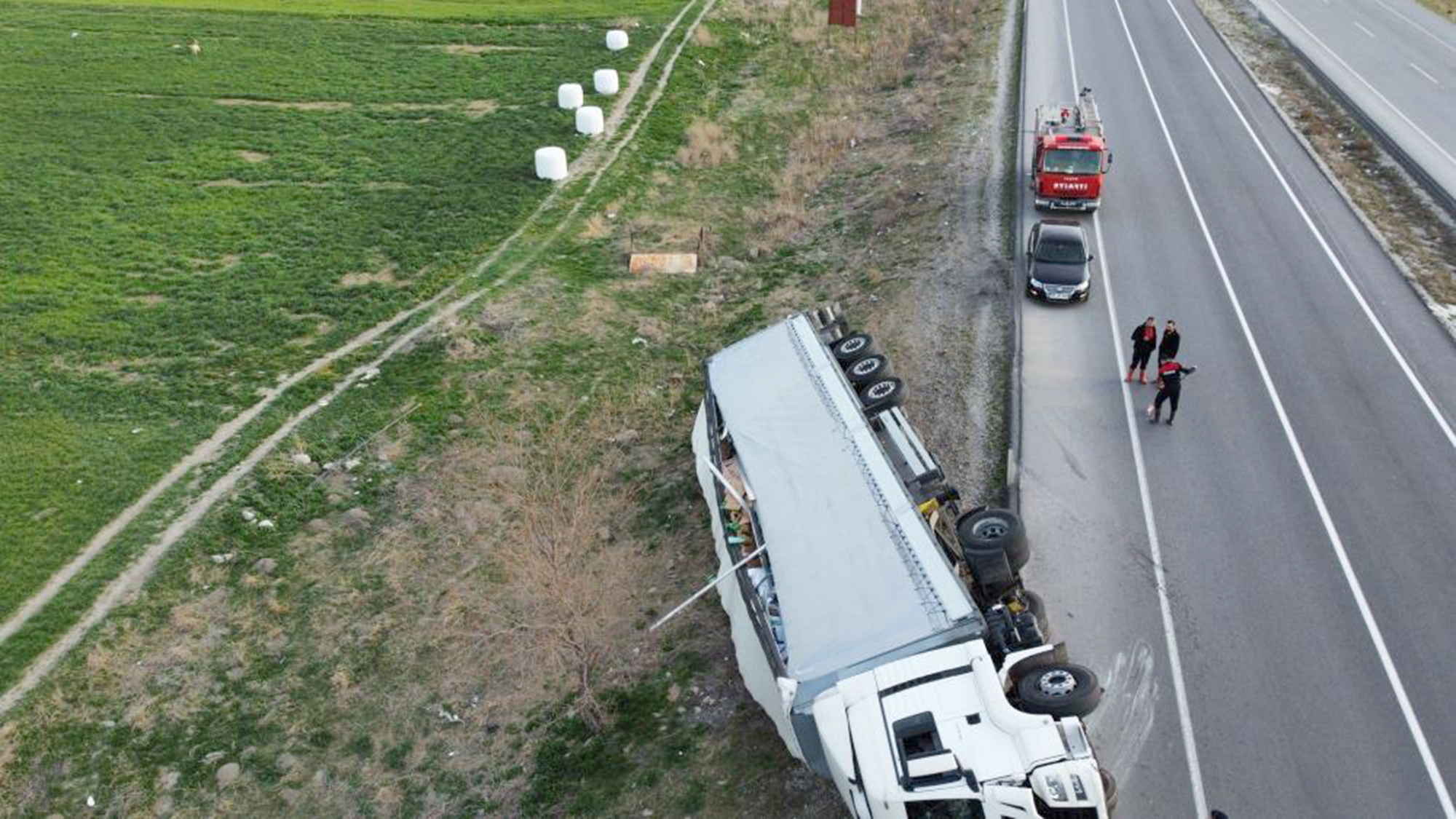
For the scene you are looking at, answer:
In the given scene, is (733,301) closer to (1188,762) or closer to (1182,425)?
(1182,425)

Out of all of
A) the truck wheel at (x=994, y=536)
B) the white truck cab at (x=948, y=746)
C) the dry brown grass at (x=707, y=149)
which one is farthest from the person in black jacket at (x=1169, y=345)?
the dry brown grass at (x=707, y=149)

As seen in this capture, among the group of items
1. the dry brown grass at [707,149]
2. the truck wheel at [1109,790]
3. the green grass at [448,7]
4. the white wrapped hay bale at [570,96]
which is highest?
the green grass at [448,7]

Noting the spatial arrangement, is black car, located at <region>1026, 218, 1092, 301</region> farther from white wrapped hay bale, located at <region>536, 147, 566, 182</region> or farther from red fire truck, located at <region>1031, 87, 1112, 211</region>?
white wrapped hay bale, located at <region>536, 147, 566, 182</region>

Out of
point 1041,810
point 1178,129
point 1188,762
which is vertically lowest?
point 1188,762

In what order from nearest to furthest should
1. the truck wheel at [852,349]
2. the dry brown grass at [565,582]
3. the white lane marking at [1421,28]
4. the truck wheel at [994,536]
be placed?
the truck wheel at [994,536], the dry brown grass at [565,582], the truck wheel at [852,349], the white lane marking at [1421,28]

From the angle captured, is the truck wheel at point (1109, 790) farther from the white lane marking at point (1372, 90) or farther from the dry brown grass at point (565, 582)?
the white lane marking at point (1372, 90)

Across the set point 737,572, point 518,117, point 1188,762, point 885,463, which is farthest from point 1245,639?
point 518,117
